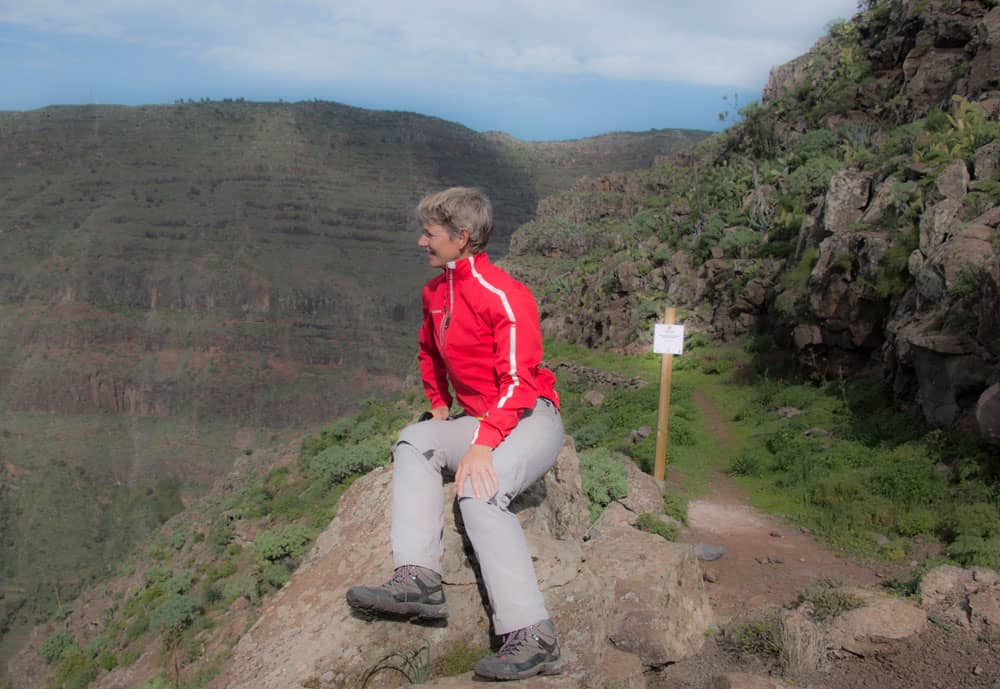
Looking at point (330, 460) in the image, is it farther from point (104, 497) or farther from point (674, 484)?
point (104, 497)

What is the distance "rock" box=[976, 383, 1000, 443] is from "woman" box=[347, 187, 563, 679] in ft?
17.4

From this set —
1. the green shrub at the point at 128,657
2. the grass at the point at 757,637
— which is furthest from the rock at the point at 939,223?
the green shrub at the point at 128,657

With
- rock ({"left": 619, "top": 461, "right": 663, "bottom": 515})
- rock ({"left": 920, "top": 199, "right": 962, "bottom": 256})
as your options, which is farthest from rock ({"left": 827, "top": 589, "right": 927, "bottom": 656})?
rock ({"left": 920, "top": 199, "right": 962, "bottom": 256})

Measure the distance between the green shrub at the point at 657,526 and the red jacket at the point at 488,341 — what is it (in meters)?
4.19

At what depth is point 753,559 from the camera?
655 centimetres

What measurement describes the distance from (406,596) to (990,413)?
6.13 metres

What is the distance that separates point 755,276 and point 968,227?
24.1ft

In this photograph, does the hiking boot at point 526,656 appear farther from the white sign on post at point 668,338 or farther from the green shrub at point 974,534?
the white sign on post at point 668,338

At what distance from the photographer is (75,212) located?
8688 centimetres

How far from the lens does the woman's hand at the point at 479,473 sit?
101 inches

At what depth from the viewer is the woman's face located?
2.90 m

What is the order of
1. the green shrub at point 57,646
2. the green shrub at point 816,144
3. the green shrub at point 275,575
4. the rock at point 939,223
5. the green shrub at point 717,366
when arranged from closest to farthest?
the green shrub at point 275,575 → the rock at point 939,223 → the green shrub at point 717,366 → the green shrub at point 57,646 → the green shrub at point 816,144

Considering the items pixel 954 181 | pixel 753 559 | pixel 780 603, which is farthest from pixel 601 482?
pixel 954 181

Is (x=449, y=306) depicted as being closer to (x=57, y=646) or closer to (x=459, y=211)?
(x=459, y=211)
